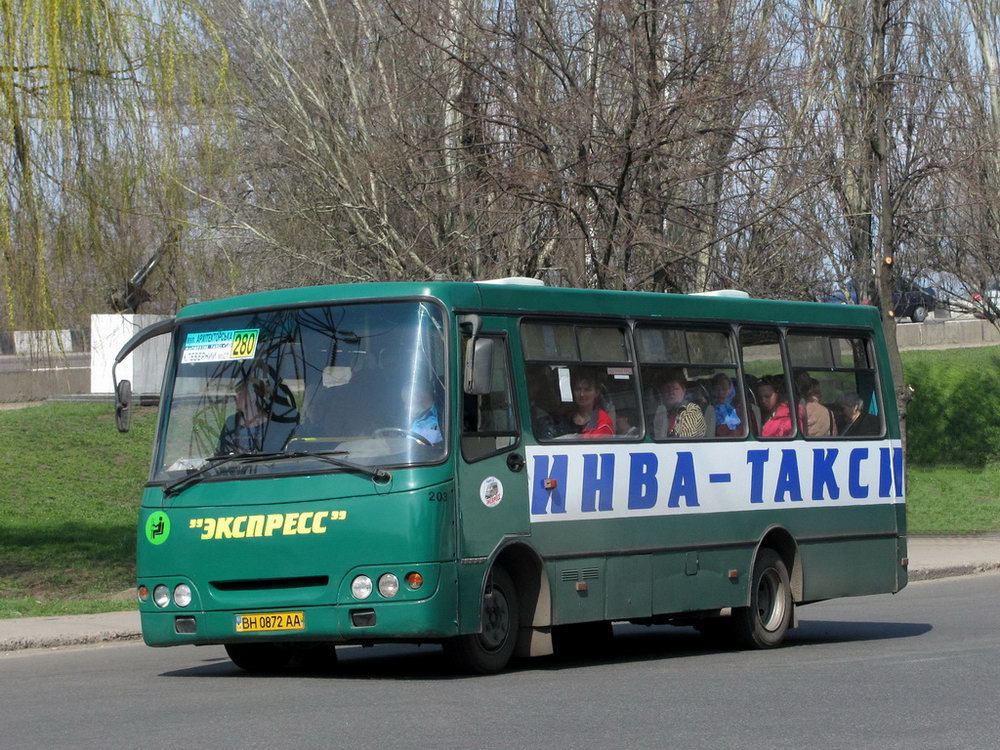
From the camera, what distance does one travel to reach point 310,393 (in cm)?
1076

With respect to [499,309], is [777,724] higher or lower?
lower

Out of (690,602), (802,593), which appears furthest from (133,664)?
(802,593)

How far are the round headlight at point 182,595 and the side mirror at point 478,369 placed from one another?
2.28 metres

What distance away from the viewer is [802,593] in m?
13.5

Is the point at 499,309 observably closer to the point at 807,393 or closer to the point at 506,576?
the point at 506,576

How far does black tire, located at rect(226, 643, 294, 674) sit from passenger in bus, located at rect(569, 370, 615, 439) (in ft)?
8.72

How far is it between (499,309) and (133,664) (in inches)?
161

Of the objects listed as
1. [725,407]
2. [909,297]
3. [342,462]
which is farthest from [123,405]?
[909,297]

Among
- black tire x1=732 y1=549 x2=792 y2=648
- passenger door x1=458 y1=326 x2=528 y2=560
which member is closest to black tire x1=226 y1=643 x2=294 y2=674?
passenger door x1=458 y1=326 x2=528 y2=560

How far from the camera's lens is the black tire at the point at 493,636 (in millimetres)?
10633

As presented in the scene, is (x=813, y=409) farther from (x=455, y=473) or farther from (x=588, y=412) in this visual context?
(x=455, y=473)

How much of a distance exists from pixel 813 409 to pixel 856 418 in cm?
71

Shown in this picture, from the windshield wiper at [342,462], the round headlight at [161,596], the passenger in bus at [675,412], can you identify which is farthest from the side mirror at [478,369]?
the round headlight at [161,596]

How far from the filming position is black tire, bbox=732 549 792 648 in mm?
13008
